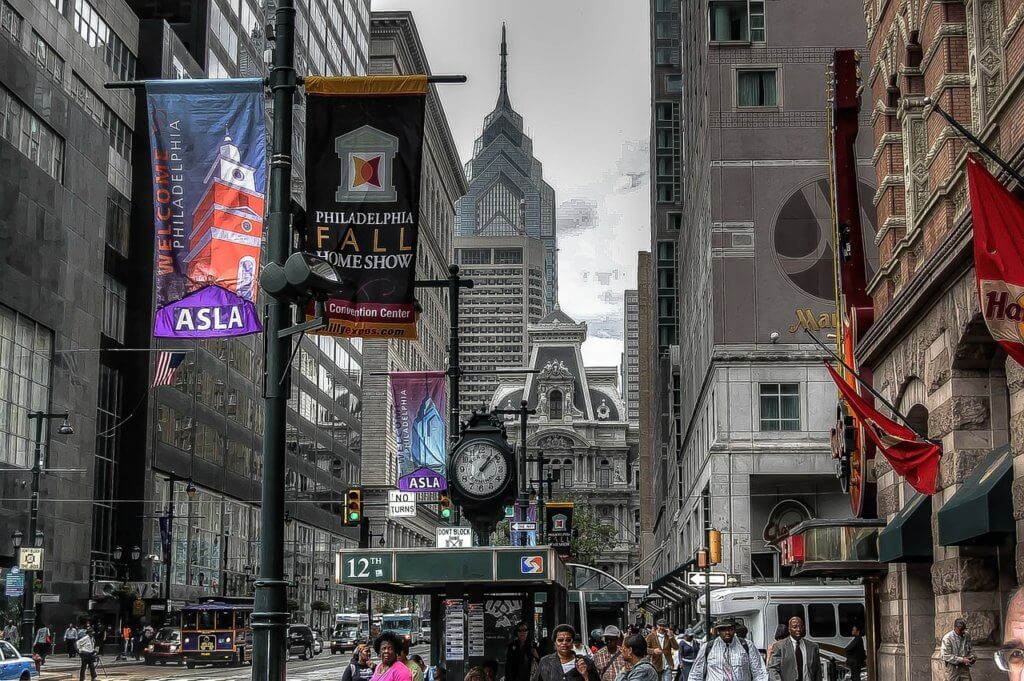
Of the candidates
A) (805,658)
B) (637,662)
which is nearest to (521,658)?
(805,658)

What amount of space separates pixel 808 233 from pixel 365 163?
4219 cm

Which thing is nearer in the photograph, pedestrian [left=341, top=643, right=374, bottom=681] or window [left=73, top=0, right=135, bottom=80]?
pedestrian [left=341, top=643, right=374, bottom=681]

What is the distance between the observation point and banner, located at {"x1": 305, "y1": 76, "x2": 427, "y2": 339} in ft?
46.3

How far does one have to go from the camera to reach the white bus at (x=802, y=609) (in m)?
39.9

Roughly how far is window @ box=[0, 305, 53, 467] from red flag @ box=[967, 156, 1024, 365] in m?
53.7

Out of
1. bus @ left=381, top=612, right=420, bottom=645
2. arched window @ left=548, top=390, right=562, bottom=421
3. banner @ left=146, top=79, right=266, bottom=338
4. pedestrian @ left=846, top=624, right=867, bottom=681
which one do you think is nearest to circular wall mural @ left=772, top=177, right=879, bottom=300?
pedestrian @ left=846, top=624, right=867, bottom=681

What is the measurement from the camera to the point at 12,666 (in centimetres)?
3466

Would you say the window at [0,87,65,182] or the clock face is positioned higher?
the window at [0,87,65,182]

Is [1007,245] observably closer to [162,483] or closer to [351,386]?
[162,483]

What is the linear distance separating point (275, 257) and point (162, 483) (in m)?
68.3

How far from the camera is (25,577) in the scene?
178 feet

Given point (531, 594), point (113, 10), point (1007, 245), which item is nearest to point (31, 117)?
point (113, 10)

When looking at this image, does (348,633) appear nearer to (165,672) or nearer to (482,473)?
(165,672)

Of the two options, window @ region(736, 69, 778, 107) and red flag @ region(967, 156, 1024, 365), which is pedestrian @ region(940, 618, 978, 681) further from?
window @ region(736, 69, 778, 107)
